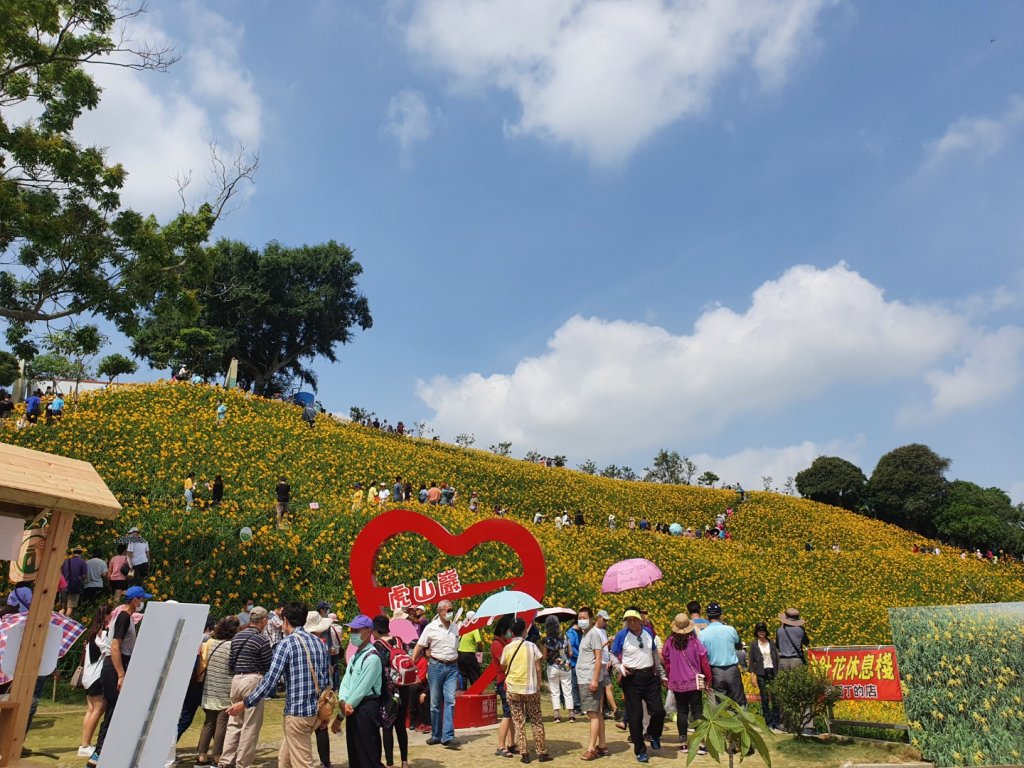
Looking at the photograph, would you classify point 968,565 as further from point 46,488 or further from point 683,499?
point 46,488

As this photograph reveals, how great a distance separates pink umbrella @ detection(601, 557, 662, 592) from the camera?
11.8 m

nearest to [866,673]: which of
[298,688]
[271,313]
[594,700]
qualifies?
[594,700]

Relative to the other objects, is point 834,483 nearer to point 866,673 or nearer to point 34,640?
point 866,673

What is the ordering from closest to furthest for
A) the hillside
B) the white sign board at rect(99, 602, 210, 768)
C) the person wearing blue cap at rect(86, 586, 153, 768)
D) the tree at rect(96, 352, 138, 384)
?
the white sign board at rect(99, 602, 210, 768) → the person wearing blue cap at rect(86, 586, 153, 768) → the hillside → the tree at rect(96, 352, 138, 384)

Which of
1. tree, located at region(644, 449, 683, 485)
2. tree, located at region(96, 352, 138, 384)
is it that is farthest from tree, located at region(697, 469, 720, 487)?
tree, located at region(96, 352, 138, 384)

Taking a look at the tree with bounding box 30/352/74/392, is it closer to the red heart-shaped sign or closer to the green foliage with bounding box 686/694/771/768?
the red heart-shaped sign

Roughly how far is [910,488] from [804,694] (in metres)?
55.7

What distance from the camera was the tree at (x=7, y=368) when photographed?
2136 inches

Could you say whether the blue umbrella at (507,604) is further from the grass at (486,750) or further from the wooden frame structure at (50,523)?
the wooden frame structure at (50,523)

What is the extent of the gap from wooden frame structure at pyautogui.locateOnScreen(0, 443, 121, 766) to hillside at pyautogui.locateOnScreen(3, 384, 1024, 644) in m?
9.90

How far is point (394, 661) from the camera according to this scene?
895cm

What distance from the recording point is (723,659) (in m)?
9.53

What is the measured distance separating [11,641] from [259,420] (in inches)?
905

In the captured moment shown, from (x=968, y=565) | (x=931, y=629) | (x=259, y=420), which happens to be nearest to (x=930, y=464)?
(x=968, y=565)
